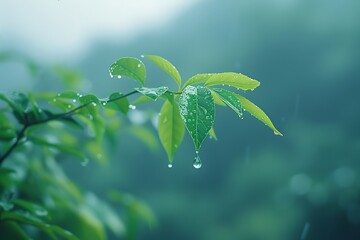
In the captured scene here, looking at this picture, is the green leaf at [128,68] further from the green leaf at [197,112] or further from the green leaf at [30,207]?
the green leaf at [30,207]

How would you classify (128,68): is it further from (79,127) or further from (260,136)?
(260,136)

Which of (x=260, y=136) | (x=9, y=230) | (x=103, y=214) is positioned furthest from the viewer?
(x=260, y=136)

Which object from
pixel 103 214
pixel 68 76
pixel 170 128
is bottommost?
pixel 103 214

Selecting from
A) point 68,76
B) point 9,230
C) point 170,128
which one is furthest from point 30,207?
point 68,76

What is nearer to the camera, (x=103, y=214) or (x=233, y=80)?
(x=233, y=80)

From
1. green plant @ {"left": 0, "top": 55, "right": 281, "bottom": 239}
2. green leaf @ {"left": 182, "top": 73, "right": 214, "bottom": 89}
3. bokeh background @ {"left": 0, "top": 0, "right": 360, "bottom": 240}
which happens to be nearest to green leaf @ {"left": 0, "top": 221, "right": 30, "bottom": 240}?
green plant @ {"left": 0, "top": 55, "right": 281, "bottom": 239}

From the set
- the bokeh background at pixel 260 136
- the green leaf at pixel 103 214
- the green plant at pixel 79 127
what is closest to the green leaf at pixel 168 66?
the green plant at pixel 79 127

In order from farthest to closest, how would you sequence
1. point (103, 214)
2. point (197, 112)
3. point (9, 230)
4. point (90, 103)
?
point (103, 214), point (9, 230), point (90, 103), point (197, 112)

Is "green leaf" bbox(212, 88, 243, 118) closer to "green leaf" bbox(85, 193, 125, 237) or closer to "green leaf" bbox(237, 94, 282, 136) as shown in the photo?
"green leaf" bbox(237, 94, 282, 136)
